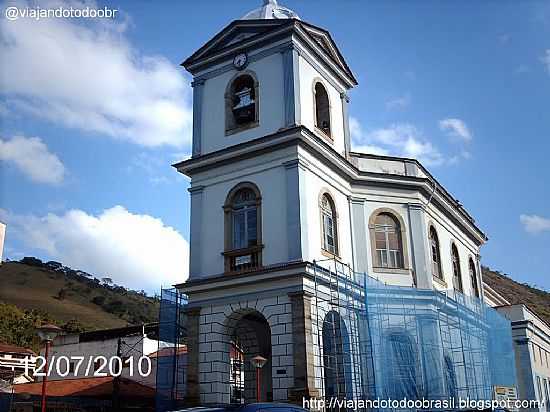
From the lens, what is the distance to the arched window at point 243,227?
61.4ft

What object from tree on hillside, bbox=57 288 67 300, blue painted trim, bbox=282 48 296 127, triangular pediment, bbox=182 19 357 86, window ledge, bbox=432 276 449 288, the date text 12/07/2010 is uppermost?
tree on hillside, bbox=57 288 67 300

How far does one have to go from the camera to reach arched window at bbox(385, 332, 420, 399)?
18156 millimetres

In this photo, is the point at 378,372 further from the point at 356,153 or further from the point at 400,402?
the point at 356,153

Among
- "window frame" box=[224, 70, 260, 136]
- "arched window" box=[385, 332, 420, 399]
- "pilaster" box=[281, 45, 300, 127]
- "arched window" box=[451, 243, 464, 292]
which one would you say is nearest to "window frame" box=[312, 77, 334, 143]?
"pilaster" box=[281, 45, 300, 127]

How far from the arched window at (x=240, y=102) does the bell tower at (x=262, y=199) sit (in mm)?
36

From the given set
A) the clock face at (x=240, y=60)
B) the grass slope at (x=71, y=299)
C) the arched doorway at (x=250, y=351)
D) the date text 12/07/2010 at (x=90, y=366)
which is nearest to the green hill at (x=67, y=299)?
the grass slope at (x=71, y=299)

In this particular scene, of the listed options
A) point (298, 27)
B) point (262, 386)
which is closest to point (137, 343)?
point (262, 386)

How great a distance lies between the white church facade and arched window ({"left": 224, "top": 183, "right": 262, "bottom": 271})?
34 mm

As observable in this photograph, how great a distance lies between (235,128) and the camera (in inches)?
803

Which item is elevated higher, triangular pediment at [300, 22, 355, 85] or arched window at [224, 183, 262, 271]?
triangular pediment at [300, 22, 355, 85]

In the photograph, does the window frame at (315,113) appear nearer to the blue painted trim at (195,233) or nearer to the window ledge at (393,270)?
the blue painted trim at (195,233)

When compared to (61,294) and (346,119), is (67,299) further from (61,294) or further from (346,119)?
(346,119)

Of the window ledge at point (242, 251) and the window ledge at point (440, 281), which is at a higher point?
the window ledge at point (242, 251)

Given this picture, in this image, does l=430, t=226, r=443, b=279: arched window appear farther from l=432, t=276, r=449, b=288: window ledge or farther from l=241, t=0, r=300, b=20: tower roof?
l=241, t=0, r=300, b=20: tower roof
